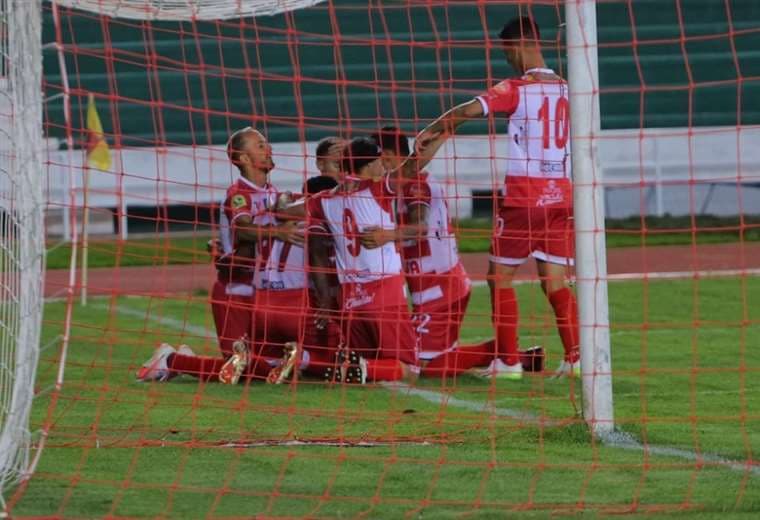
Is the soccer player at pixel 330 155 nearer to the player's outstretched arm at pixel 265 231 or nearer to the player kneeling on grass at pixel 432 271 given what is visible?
the player kneeling on grass at pixel 432 271

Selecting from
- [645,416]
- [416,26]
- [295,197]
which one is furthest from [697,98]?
[645,416]

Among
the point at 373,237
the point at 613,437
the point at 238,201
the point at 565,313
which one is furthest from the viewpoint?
the point at 238,201

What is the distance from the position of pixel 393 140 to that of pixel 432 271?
820 millimetres

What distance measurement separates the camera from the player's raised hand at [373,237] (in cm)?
892

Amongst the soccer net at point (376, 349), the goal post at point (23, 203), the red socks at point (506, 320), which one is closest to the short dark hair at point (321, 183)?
the soccer net at point (376, 349)

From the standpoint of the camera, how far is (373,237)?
891 cm

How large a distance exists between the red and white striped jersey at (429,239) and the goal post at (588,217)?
2.34 meters

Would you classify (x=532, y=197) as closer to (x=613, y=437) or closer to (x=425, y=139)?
(x=425, y=139)

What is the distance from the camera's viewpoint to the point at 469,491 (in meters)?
5.61

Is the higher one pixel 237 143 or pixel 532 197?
pixel 237 143

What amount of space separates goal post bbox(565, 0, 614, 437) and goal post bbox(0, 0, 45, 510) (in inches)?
88.9

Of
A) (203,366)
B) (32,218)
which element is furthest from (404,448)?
(203,366)

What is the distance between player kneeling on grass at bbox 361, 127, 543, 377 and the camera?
912 centimetres

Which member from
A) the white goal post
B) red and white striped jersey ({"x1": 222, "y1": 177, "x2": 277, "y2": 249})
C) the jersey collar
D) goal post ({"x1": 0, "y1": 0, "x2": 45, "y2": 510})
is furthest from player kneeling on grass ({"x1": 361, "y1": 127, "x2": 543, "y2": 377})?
goal post ({"x1": 0, "y1": 0, "x2": 45, "y2": 510})
